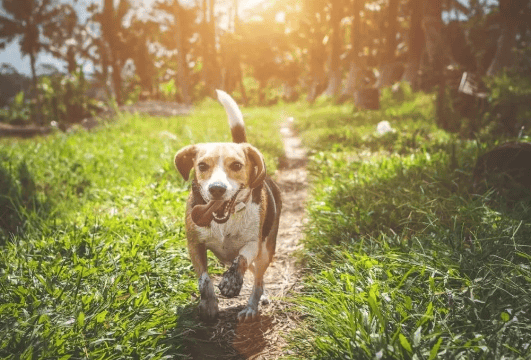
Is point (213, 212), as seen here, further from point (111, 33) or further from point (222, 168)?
point (111, 33)

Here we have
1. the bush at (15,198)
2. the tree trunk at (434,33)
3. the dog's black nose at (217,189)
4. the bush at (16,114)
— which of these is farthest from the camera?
the bush at (16,114)

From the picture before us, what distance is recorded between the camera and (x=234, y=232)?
240 centimetres

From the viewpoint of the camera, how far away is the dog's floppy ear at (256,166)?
8.00ft

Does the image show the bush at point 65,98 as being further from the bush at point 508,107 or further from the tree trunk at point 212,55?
the bush at point 508,107

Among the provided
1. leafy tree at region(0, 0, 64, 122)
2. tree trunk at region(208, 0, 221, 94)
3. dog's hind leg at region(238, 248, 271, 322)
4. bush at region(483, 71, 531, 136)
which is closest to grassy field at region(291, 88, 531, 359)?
dog's hind leg at region(238, 248, 271, 322)

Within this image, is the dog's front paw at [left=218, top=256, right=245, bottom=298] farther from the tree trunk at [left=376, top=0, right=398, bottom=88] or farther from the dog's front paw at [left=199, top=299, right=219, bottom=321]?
the tree trunk at [left=376, top=0, right=398, bottom=88]

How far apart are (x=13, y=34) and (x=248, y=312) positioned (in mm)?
44439

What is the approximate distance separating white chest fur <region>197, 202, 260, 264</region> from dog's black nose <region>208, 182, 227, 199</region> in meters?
0.30

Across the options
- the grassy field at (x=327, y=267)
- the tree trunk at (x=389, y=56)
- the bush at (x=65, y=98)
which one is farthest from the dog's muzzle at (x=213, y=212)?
the tree trunk at (x=389, y=56)

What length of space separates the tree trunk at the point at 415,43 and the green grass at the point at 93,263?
15509mm

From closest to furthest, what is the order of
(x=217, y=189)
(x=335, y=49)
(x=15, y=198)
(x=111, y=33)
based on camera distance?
(x=217, y=189) → (x=15, y=198) → (x=335, y=49) → (x=111, y=33)

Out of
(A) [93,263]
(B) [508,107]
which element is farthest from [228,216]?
(B) [508,107]

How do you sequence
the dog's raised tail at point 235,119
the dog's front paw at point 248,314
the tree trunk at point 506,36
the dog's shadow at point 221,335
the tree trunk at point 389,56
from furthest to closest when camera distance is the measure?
the tree trunk at point 389,56
the tree trunk at point 506,36
the dog's raised tail at point 235,119
the dog's front paw at point 248,314
the dog's shadow at point 221,335

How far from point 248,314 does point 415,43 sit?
1848 cm
